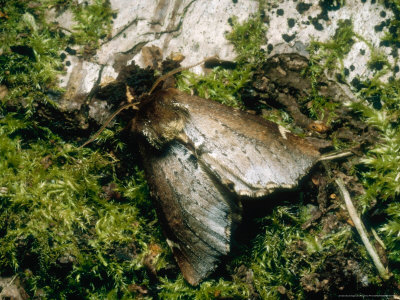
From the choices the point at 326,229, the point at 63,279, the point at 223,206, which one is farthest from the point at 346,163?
the point at 63,279

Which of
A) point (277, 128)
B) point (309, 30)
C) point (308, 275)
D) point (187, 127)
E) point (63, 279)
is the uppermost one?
point (309, 30)

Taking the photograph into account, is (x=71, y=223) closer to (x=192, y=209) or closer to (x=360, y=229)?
(x=192, y=209)

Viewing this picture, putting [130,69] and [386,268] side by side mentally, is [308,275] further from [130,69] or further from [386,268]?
[130,69]

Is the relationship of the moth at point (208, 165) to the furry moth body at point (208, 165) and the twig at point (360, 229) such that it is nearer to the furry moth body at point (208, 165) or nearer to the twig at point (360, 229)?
the furry moth body at point (208, 165)

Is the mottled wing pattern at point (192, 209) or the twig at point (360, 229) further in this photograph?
the twig at point (360, 229)

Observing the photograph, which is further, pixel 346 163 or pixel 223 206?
pixel 346 163


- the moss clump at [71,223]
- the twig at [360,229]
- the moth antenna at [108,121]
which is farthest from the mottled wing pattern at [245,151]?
the moss clump at [71,223]

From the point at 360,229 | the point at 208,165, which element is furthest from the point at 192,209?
the point at 360,229
